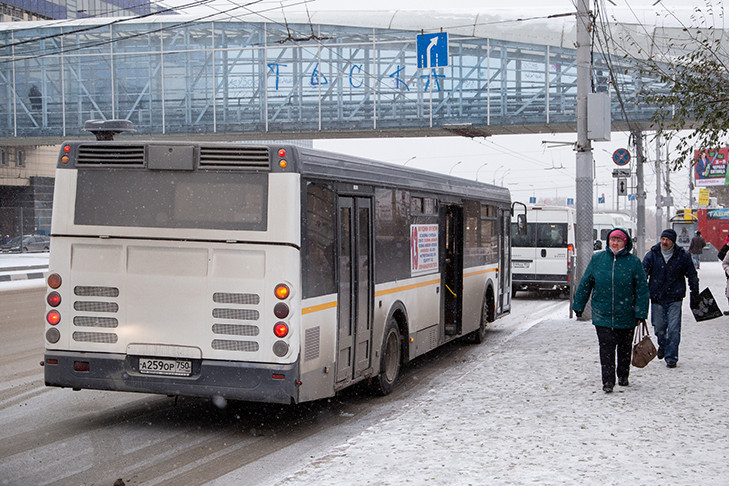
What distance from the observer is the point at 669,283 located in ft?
36.0

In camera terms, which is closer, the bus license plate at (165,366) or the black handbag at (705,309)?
the bus license plate at (165,366)

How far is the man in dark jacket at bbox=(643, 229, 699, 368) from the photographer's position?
11.0 meters

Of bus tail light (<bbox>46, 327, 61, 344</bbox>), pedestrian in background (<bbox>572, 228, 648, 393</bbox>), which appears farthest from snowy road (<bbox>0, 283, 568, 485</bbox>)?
pedestrian in background (<bbox>572, 228, 648, 393</bbox>)

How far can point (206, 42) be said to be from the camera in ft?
138

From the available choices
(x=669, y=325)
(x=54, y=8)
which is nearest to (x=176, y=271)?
(x=669, y=325)

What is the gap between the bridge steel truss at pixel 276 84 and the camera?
38125mm

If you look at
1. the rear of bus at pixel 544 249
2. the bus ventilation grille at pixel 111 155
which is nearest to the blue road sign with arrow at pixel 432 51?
the rear of bus at pixel 544 249

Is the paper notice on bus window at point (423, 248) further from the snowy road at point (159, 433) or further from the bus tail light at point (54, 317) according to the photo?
the bus tail light at point (54, 317)

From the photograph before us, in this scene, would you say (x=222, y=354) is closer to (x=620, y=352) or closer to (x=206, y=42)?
(x=620, y=352)

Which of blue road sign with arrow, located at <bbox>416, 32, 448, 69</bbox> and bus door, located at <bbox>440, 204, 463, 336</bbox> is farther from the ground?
blue road sign with arrow, located at <bbox>416, 32, 448, 69</bbox>

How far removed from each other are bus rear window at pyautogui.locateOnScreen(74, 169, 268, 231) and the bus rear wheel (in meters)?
2.88

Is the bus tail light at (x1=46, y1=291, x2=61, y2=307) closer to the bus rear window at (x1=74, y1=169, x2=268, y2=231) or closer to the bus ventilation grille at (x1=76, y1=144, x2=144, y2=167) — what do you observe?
the bus rear window at (x1=74, y1=169, x2=268, y2=231)

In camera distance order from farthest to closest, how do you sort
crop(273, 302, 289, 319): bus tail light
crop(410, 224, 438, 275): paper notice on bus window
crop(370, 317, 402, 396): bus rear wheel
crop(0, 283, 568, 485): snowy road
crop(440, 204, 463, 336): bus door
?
1. crop(440, 204, 463, 336): bus door
2. crop(410, 224, 438, 275): paper notice on bus window
3. crop(370, 317, 402, 396): bus rear wheel
4. crop(273, 302, 289, 319): bus tail light
5. crop(0, 283, 568, 485): snowy road

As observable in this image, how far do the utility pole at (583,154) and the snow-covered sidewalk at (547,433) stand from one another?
19.2 ft
